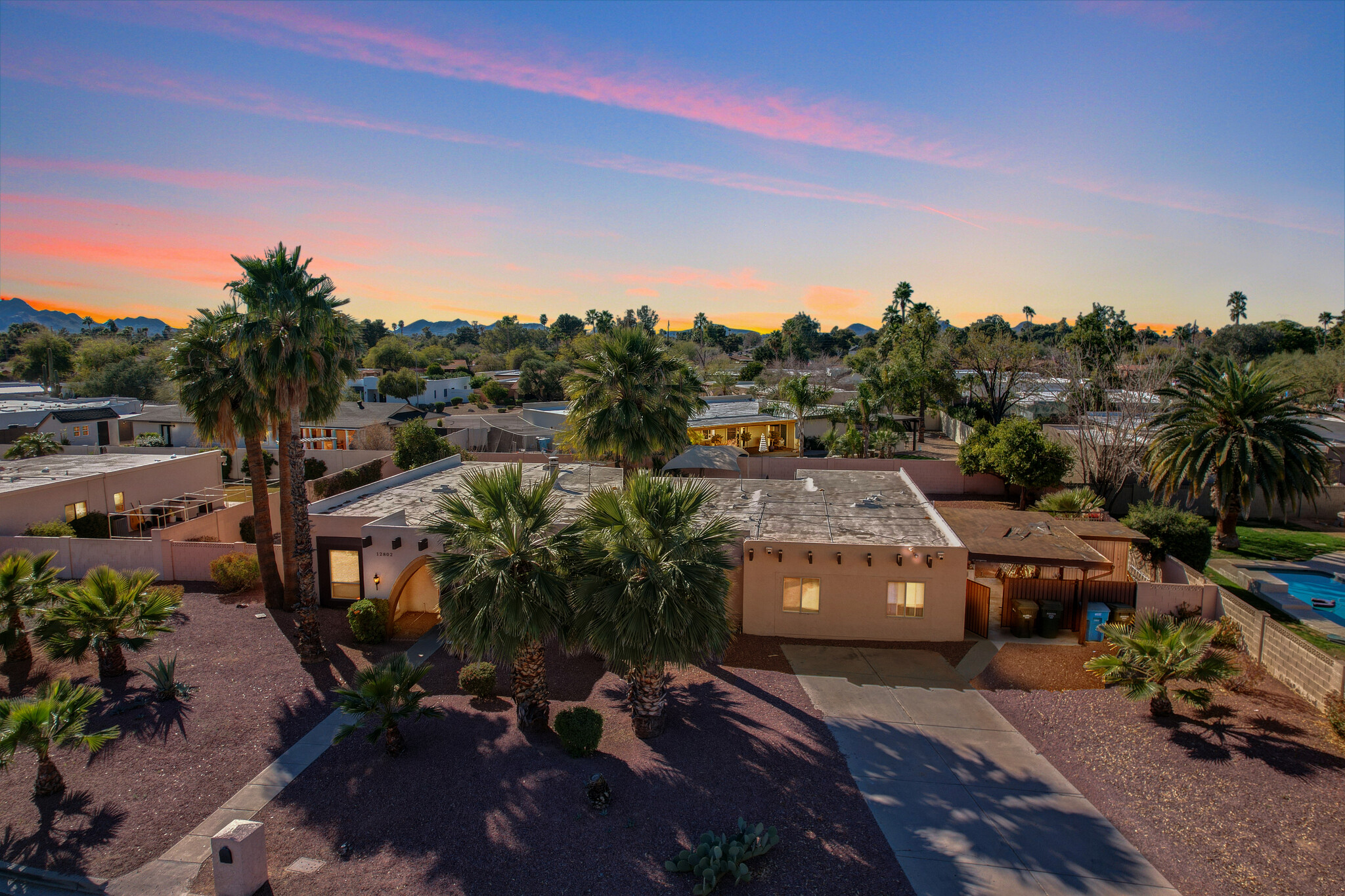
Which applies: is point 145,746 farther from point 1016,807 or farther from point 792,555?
point 1016,807

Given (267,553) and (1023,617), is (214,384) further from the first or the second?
(1023,617)

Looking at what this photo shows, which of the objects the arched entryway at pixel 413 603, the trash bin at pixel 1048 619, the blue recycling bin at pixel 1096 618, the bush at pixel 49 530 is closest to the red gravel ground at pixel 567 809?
the arched entryway at pixel 413 603

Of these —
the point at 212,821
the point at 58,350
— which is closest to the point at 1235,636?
the point at 212,821

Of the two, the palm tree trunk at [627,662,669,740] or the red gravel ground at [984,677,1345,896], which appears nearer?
the red gravel ground at [984,677,1345,896]

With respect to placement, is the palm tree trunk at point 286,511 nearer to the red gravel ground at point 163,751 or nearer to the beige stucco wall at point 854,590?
the red gravel ground at point 163,751

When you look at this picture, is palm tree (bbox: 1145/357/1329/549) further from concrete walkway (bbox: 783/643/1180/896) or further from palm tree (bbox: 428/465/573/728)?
palm tree (bbox: 428/465/573/728)

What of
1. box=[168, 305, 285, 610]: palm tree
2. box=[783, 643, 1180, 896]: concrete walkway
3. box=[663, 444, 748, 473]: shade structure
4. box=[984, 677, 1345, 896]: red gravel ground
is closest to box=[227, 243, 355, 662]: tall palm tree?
box=[168, 305, 285, 610]: palm tree

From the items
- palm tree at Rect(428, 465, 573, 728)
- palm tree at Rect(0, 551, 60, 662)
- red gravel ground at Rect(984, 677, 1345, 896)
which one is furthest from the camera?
palm tree at Rect(0, 551, 60, 662)

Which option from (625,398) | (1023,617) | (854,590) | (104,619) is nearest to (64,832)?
(104,619)
